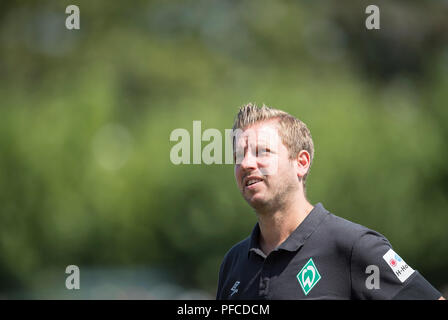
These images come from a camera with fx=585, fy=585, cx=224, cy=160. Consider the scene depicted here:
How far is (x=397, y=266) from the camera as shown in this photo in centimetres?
189

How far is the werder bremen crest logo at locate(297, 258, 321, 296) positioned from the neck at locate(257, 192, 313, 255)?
0.19m

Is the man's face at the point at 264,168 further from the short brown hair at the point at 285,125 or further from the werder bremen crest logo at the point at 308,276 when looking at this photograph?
the werder bremen crest logo at the point at 308,276

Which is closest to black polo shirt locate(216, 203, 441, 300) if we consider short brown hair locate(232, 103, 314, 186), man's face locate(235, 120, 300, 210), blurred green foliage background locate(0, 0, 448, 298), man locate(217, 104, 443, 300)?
man locate(217, 104, 443, 300)

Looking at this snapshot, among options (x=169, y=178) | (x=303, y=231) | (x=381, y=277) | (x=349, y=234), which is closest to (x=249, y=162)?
(x=303, y=231)

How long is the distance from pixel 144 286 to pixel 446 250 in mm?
4153

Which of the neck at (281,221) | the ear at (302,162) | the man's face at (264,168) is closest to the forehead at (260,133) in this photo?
the man's face at (264,168)

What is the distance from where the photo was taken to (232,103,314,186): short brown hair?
2.21m

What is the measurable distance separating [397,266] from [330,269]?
213 millimetres

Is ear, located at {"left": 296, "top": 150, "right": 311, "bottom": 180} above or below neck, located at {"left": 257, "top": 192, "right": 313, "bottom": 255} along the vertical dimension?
above

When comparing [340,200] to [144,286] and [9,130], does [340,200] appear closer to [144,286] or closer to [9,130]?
[144,286]

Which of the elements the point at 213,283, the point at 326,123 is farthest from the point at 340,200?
the point at 213,283

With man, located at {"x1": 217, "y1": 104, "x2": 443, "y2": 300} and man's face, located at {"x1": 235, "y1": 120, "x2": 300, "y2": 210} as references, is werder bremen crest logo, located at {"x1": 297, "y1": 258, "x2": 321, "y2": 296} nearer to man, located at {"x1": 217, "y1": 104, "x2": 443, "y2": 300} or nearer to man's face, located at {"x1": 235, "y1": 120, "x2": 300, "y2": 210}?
man, located at {"x1": 217, "y1": 104, "x2": 443, "y2": 300}

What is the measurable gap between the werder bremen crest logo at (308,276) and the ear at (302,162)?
1.25ft

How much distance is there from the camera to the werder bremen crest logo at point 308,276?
192 centimetres
